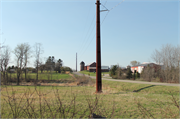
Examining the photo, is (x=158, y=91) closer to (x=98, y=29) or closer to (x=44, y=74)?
(x=98, y=29)

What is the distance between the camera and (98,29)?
11375mm

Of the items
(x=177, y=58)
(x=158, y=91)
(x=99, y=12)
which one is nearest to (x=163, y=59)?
(x=177, y=58)

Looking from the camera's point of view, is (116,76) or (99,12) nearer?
(99,12)

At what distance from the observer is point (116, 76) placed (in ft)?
108

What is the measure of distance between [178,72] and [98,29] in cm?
1784

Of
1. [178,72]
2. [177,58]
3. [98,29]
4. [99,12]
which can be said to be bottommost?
[178,72]

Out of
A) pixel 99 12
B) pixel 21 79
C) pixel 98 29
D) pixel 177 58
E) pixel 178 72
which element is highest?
pixel 99 12

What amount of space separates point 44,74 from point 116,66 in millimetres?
18339

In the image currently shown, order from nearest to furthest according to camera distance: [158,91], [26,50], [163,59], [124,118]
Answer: [124,118]
[158,91]
[26,50]
[163,59]

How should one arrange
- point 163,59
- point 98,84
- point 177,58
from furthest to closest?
1. point 163,59
2. point 177,58
3. point 98,84

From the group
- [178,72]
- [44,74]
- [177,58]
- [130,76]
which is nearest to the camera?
[178,72]

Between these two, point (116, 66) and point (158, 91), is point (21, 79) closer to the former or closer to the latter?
point (116, 66)

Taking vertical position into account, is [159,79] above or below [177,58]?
below

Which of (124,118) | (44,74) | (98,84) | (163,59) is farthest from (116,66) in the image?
(124,118)
